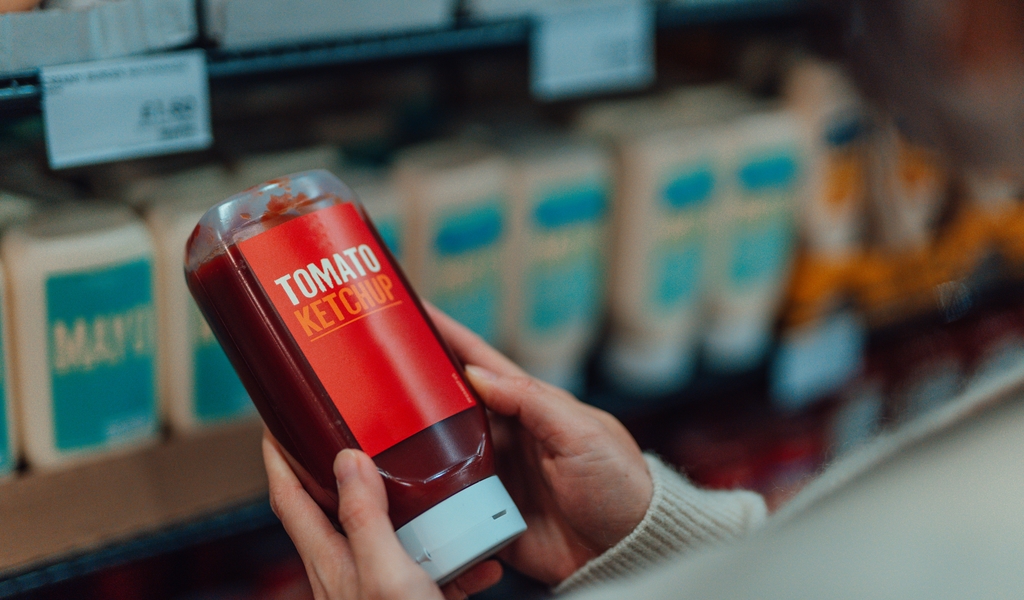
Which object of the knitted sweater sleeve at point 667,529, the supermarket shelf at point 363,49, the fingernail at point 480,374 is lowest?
the knitted sweater sleeve at point 667,529

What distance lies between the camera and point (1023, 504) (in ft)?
0.97

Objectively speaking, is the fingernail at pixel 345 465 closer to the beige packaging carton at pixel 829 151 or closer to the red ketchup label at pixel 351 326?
the red ketchup label at pixel 351 326

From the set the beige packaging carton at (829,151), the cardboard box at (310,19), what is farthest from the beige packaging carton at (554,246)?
the beige packaging carton at (829,151)

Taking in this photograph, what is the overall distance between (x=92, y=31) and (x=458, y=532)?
53 centimetres

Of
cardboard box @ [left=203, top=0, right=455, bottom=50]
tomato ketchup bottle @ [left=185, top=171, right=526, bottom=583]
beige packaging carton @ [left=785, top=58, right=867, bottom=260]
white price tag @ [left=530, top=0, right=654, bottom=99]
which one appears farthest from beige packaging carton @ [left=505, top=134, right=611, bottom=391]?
tomato ketchup bottle @ [left=185, top=171, right=526, bottom=583]

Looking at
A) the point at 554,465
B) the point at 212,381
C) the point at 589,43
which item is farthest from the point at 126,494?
the point at 589,43

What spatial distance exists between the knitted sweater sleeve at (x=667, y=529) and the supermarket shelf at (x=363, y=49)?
48cm

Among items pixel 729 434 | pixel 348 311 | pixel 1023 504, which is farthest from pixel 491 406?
pixel 729 434

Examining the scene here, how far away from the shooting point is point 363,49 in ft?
2.91

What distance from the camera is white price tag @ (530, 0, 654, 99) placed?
0.98 metres

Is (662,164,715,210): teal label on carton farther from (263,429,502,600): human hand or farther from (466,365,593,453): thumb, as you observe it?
(263,429,502,600): human hand

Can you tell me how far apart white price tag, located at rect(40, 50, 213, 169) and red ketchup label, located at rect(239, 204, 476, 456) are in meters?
0.25

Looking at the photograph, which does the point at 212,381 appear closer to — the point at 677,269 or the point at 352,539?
the point at 352,539

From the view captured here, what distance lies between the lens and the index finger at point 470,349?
79cm
